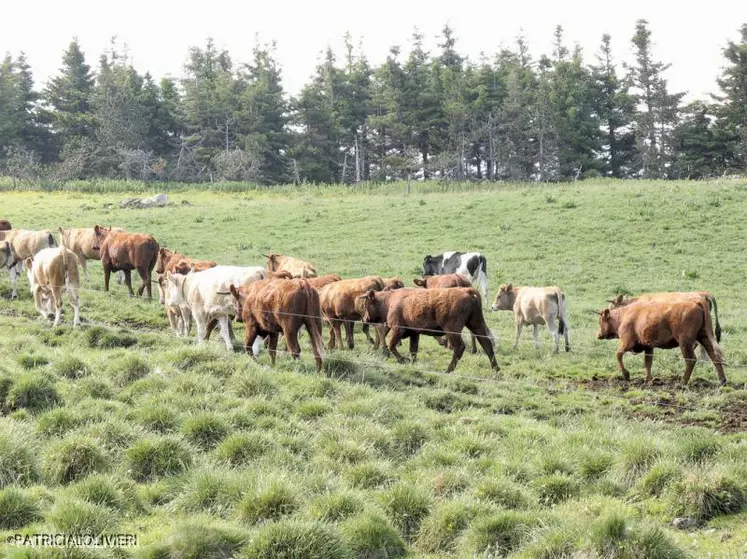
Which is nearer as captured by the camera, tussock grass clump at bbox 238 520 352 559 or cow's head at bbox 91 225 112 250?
tussock grass clump at bbox 238 520 352 559

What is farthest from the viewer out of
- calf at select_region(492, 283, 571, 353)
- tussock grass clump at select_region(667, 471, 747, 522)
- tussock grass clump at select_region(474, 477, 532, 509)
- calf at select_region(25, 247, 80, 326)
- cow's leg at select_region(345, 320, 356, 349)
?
calf at select_region(492, 283, 571, 353)

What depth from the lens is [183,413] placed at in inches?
376

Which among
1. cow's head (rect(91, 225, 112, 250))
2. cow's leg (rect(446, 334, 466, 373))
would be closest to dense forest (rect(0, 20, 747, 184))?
cow's head (rect(91, 225, 112, 250))

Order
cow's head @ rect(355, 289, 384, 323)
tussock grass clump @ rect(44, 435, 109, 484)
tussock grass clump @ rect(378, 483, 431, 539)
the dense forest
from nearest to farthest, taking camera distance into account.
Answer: tussock grass clump @ rect(378, 483, 431, 539) → tussock grass clump @ rect(44, 435, 109, 484) → cow's head @ rect(355, 289, 384, 323) → the dense forest

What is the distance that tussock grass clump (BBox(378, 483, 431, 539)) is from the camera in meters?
7.23

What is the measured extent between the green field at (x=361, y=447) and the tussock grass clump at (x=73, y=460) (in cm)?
2

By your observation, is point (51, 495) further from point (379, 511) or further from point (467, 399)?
point (467, 399)

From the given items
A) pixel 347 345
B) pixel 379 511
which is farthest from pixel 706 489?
pixel 347 345

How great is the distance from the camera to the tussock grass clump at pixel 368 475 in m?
8.06

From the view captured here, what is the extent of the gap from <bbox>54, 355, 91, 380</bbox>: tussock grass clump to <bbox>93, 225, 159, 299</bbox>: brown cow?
8.90 m

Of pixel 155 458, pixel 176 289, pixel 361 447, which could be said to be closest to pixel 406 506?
pixel 361 447

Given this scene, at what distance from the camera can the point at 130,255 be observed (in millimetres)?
20672

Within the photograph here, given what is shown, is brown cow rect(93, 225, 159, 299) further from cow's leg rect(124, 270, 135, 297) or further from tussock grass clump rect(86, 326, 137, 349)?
tussock grass clump rect(86, 326, 137, 349)

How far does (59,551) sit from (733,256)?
24199mm
